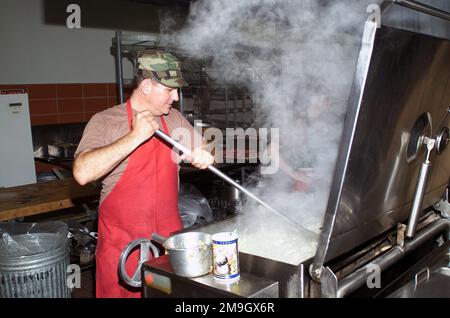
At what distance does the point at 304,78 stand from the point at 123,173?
1.48m

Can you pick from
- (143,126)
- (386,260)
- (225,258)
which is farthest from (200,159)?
(386,260)

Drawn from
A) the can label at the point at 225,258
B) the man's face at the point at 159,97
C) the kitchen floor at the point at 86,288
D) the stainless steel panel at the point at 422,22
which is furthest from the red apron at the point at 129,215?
the kitchen floor at the point at 86,288

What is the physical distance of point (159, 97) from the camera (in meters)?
2.05

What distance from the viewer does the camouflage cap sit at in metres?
2.00

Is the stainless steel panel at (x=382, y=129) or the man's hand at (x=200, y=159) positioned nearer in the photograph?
the stainless steel panel at (x=382, y=129)

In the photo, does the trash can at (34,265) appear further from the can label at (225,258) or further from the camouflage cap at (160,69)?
the can label at (225,258)

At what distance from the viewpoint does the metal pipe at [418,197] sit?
59.5 inches

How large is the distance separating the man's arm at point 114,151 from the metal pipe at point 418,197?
3.35 feet

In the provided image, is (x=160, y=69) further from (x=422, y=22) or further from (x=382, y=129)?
(x=422, y=22)

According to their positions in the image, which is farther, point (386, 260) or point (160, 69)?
point (160, 69)

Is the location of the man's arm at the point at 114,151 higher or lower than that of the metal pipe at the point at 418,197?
higher

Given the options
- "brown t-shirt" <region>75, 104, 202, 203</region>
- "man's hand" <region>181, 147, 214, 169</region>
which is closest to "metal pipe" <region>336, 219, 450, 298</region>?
"man's hand" <region>181, 147, 214, 169</region>

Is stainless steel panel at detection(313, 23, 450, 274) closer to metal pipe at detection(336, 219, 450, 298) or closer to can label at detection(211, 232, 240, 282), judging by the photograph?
metal pipe at detection(336, 219, 450, 298)

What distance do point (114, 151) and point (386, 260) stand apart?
1107mm
